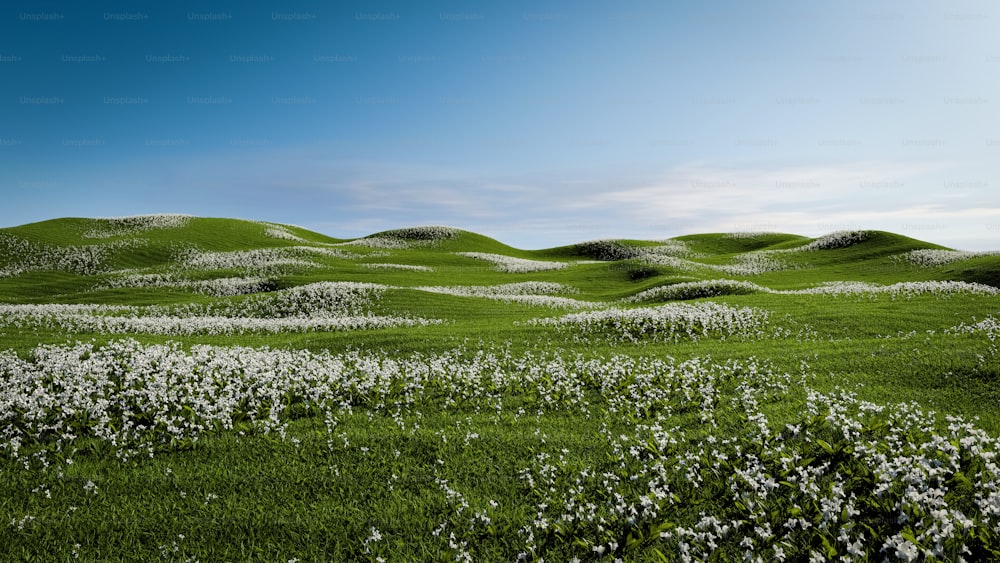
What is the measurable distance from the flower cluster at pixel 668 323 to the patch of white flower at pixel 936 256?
179ft

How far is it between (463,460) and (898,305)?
3112 cm

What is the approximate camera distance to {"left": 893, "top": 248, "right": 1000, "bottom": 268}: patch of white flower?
6656cm

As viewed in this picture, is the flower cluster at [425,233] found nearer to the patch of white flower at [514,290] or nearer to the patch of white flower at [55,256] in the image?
the patch of white flower at [55,256]

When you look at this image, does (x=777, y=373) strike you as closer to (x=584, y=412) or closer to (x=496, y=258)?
(x=584, y=412)

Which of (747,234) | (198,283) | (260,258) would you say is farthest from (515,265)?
(747,234)

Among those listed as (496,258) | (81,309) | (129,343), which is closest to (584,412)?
(129,343)

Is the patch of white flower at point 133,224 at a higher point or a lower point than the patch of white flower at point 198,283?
higher

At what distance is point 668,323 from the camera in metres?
27.3


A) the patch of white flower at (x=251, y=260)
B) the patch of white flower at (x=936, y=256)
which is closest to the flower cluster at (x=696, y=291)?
the patch of white flower at (x=936, y=256)

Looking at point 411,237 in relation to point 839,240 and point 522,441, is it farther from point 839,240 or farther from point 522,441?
point 522,441

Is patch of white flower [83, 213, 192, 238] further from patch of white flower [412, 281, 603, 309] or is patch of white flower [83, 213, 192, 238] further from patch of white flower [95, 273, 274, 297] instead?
patch of white flower [412, 281, 603, 309]

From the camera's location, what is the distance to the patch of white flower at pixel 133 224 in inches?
3836

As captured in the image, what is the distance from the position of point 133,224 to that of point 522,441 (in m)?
122

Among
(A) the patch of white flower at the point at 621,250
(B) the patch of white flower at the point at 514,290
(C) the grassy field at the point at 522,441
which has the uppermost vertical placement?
(A) the patch of white flower at the point at 621,250
